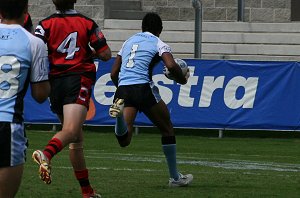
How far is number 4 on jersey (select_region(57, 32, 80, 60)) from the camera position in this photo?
31.5 ft

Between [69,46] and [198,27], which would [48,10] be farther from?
[69,46]

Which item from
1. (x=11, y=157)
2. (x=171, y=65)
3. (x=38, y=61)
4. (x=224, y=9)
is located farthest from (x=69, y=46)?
(x=224, y=9)

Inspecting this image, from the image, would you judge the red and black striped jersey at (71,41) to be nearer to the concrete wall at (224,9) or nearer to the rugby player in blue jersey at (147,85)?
the rugby player in blue jersey at (147,85)

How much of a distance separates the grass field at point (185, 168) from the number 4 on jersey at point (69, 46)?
1.50 meters

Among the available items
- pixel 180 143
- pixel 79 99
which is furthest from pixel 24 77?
pixel 180 143

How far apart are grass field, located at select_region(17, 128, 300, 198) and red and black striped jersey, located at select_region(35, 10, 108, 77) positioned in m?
1.40

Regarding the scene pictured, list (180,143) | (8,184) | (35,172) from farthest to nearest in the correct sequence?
1. (180,143)
2. (35,172)
3. (8,184)

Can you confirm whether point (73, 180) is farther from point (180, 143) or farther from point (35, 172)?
point (180, 143)

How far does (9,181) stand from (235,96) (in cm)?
1413

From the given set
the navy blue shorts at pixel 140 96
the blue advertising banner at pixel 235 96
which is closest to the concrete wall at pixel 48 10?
the blue advertising banner at pixel 235 96

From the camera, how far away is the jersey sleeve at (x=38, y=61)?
265 inches

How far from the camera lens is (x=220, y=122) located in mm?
20484

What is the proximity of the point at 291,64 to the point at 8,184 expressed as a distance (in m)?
14.4

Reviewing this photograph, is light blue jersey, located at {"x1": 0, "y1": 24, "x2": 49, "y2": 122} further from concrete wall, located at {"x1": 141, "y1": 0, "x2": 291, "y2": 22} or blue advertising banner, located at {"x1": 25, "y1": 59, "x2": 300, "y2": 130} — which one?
concrete wall, located at {"x1": 141, "y1": 0, "x2": 291, "y2": 22}
